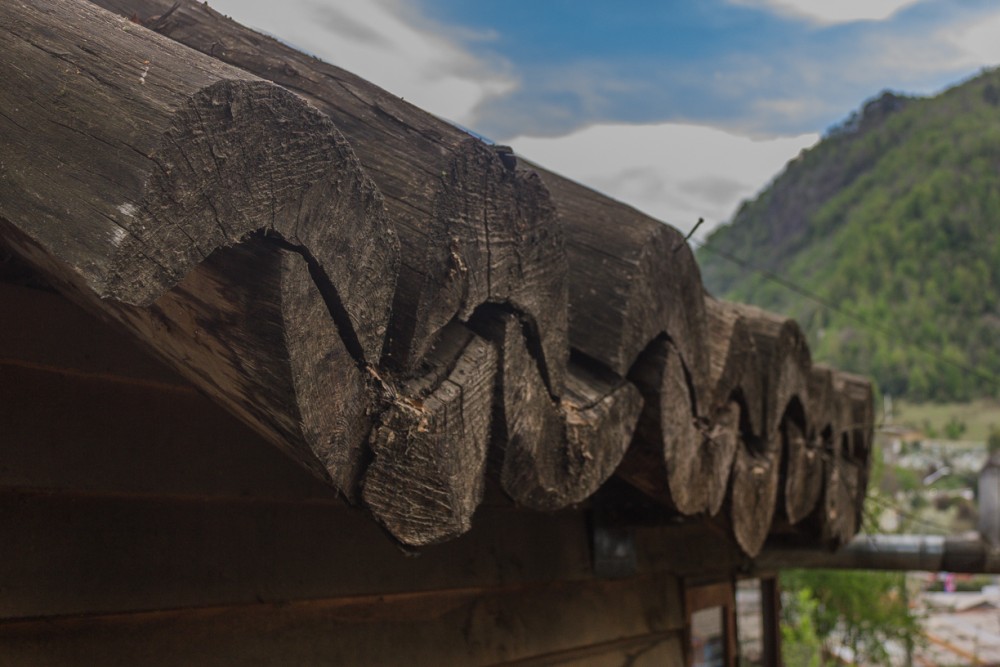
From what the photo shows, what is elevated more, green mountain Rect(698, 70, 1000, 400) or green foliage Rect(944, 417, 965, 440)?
green mountain Rect(698, 70, 1000, 400)

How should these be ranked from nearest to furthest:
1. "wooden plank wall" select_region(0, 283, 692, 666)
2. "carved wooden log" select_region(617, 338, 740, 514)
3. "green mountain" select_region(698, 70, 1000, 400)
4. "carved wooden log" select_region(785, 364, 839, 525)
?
"wooden plank wall" select_region(0, 283, 692, 666)
"carved wooden log" select_region(617, 338, 740, 514)
"carved wooden log" select_region(785, 364, 839, 525)
"green mountain" select_region(698, 70, 1000, 400)

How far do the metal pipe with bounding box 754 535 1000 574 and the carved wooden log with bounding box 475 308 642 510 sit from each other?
2.76 metres

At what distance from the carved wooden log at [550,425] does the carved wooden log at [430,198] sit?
4cm

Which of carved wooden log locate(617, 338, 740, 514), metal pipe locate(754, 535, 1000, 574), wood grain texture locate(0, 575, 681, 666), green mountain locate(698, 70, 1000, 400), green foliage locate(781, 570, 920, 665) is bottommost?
green foliage locate(781, 570, 920, 665)

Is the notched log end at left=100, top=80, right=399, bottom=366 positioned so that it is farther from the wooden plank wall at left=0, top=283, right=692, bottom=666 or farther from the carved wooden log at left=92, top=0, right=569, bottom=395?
the wooden plank wall at left=0, top=283, right=692, bottom=666

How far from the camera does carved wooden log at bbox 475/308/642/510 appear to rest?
1076mm

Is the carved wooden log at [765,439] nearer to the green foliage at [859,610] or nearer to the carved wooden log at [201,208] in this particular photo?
the carved wooden log at [201,208]

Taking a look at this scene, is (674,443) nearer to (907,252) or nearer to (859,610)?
(859,610)

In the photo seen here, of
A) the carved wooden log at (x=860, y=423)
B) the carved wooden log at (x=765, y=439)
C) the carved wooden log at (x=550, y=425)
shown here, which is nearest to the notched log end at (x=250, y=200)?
the carved wooden log at (x=550, y=425)

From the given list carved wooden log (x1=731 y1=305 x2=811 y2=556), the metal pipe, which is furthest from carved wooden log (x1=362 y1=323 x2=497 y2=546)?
the metal pipe

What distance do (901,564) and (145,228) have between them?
4497 mm

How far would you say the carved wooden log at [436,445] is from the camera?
2.90 ft

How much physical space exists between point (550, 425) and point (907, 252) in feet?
254

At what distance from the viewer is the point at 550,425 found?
47.3 inches
